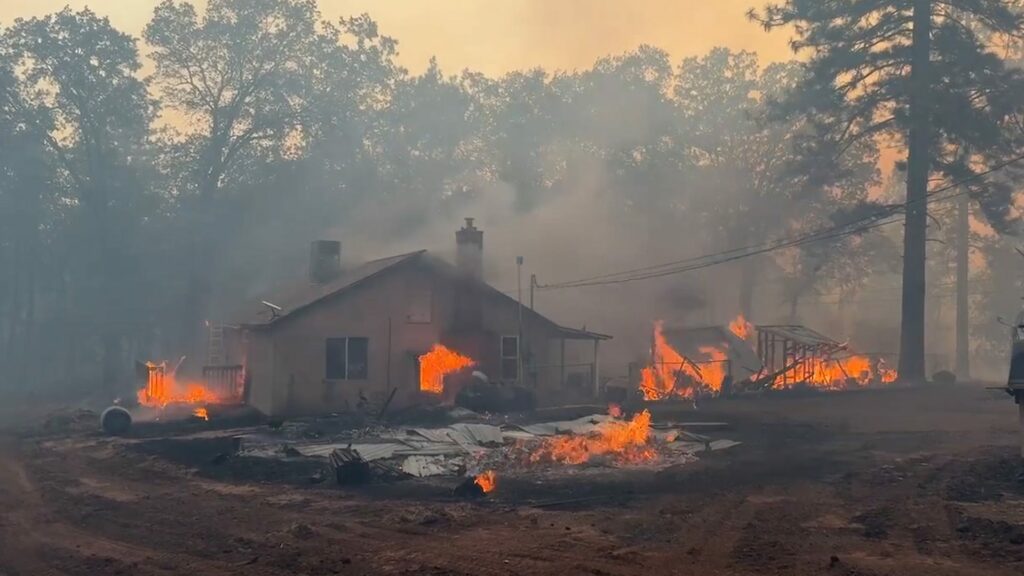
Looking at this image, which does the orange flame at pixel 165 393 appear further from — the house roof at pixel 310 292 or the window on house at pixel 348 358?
the window on house at pixel 348 358

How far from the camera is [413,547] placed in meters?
12.7

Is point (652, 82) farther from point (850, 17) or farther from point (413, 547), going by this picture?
point (413, 547)

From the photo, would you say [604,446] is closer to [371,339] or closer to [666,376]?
[371,339]

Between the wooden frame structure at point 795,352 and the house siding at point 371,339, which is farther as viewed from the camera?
the wooden frame structure at point 795,352

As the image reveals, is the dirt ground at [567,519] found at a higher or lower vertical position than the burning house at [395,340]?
lower

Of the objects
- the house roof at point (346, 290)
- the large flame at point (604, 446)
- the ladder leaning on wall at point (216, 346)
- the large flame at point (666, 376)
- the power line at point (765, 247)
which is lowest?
the large flame at point (604, 446)

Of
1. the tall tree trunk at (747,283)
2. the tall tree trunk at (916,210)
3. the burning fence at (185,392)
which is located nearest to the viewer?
the burning fence at (185,392)

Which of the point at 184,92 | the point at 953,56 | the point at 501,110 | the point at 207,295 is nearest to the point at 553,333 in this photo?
the point at 953,56

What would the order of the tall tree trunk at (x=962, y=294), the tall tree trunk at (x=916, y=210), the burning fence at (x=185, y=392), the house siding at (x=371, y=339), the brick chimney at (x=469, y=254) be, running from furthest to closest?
the tall tree trunk at (x=962, y=294), the tall tree trunk at (x=916, y=210), the burning fence at (x=185, y=392), the brick chimney at (x=469, y=254), the house siding at (x=371, y=339)

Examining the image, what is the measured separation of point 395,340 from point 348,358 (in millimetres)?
1740

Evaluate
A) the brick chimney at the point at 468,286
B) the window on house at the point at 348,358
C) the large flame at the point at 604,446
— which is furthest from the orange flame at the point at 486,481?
the brick chimney at the point at 468,286

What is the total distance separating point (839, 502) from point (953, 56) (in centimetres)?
2827

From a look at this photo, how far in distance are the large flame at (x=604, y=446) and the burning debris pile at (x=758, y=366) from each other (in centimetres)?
1553

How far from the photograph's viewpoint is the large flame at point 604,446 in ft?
66.7
